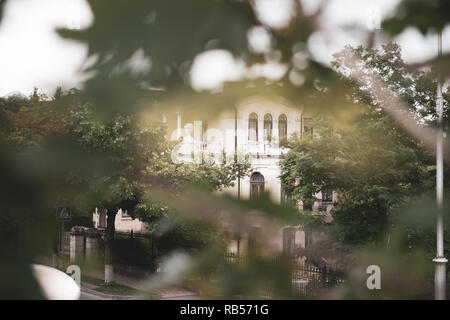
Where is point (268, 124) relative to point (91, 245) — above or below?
above

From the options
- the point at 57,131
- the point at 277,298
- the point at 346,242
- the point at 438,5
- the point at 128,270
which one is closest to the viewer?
the point at 57,131

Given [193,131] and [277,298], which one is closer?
[193,131]

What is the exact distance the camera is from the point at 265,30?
0.64 m

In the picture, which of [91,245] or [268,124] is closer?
[268,124]

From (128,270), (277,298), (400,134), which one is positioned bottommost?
(128,270)

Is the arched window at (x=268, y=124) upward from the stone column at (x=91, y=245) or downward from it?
upward

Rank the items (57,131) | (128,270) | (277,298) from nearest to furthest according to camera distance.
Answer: (57,131)
(277,298)
(128,270)

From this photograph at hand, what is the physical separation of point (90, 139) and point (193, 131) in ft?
0.47

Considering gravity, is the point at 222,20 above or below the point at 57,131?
above

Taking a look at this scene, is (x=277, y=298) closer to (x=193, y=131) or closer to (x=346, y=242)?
(x=193, y=131)

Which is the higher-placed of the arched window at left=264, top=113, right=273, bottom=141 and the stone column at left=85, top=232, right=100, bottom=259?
the arched window at left=264, top=113, right=273, bottom=141

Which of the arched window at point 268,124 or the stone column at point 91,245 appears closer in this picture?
the arched window at point 268,124

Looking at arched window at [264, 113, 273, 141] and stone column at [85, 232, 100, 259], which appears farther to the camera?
stone column at [85, 232, 100, 259]
